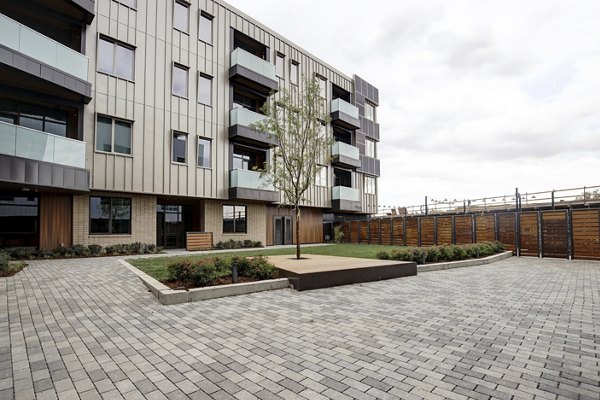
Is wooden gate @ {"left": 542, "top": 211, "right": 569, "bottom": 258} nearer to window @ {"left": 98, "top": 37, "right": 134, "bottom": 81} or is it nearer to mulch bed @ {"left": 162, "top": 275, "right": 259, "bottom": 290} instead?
mulch bed @ {"left": 162, "top": 275, "right": 259, "bottom": 290}

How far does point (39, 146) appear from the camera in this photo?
12312 mm

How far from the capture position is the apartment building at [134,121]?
12867mm

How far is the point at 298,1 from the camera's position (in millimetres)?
13906

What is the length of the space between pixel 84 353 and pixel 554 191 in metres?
25.0

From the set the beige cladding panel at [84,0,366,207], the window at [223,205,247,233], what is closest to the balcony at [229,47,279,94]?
the beige cladding panel at [84,0,366,207]

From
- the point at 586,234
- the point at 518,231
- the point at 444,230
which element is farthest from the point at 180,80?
the point at 586,234

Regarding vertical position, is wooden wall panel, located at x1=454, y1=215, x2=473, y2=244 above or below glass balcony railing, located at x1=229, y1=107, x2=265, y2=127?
below

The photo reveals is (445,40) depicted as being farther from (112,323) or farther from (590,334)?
(112,323)

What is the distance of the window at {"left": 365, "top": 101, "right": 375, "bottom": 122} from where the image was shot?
3311 centimetres

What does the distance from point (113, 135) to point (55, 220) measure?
4.81m

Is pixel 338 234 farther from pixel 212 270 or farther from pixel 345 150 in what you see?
pixel 212 270

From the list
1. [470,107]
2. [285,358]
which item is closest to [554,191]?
[470,107]

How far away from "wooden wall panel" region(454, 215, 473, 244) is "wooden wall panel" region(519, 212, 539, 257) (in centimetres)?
298

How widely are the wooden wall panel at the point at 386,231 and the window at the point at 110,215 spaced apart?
18.4 m
